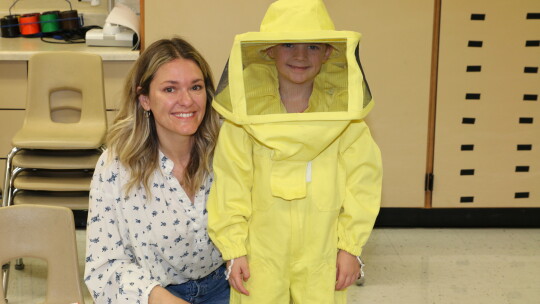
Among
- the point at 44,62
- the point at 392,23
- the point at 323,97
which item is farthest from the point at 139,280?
the point at 392,23

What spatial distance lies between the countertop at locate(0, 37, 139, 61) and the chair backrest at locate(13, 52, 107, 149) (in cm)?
16

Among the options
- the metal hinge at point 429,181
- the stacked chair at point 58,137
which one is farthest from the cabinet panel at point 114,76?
the metal hinge at point 429,181

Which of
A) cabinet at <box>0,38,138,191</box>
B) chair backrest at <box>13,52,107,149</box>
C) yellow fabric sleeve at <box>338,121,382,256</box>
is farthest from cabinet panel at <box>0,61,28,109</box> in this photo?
yellow fabric sleeve at <box>338,121,382,256</box>

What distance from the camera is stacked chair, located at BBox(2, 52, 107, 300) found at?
3.15 meters

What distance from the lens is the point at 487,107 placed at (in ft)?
12.2

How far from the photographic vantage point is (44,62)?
11.1ft

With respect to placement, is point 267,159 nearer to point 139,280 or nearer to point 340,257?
point 340,257

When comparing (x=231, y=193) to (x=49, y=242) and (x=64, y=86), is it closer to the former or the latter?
(x=49, y=242)

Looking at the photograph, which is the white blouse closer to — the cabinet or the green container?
the cabinet

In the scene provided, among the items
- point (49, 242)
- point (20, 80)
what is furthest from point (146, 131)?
point (20, 80)

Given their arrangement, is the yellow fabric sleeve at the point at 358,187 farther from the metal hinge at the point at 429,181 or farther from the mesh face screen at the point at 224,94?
the metal hinge at the point at 429,181

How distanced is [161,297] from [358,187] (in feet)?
1.96

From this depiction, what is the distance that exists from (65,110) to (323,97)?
1896 millimetres

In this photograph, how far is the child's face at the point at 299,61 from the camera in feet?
6.48
